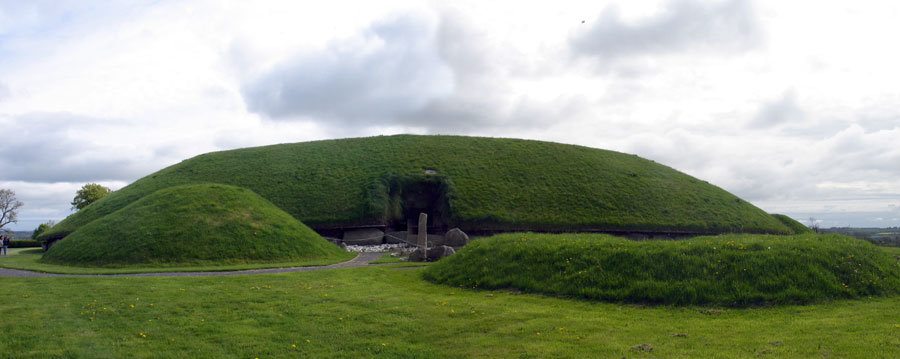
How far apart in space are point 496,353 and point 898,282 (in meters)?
12.7

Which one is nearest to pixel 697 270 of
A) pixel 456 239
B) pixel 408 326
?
pixel 408 326

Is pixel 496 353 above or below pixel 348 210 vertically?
below

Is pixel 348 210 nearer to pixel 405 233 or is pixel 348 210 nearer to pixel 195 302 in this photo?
pixel 405 233

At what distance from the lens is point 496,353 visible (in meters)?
9.46

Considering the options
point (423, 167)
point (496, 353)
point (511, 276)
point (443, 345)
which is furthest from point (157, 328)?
point (423, 167)

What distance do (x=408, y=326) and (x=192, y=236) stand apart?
2302 centimetres

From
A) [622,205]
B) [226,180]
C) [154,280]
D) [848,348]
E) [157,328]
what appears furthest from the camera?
[226,180]

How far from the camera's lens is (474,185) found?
4859 cm

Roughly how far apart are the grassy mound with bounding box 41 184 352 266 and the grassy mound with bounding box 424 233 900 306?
51.4 feet

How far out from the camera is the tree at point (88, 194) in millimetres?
76875

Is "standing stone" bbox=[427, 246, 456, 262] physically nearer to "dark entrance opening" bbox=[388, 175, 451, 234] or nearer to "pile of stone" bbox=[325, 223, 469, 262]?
"pile of stone" bbox=[325, 223, 469, 262]

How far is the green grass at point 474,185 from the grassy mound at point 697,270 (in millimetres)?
26052

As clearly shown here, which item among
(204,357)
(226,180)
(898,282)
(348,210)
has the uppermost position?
(226,180)

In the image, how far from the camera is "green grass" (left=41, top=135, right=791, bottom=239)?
44.2m
